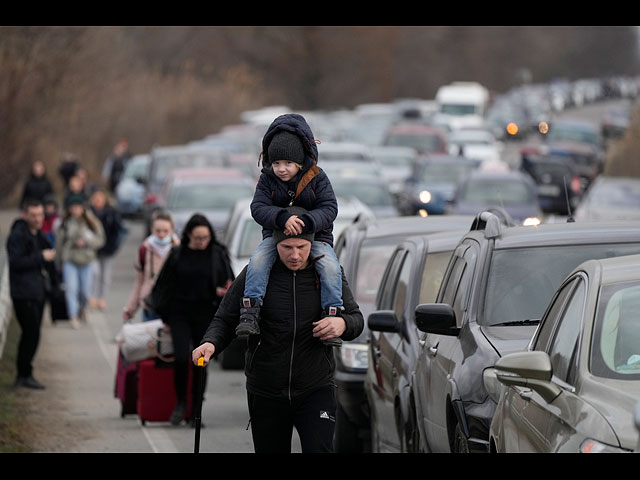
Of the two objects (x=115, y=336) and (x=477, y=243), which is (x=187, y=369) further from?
(x=115, y=336)

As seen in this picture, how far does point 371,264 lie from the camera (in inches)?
536

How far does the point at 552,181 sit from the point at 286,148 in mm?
33666

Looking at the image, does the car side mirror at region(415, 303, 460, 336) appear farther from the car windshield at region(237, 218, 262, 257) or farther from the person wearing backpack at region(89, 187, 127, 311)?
the person wearing backpack at region(89, 187, 127, 311)

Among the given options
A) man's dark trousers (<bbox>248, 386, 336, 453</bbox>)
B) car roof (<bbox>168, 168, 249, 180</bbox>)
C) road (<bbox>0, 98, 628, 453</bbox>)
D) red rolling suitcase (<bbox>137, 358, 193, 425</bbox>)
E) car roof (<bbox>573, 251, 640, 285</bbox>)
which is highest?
car roof (<bbox>168, 168, 249, 180</bbox>)

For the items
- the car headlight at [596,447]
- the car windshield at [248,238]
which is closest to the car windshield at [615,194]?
the car windshield at [248,238]

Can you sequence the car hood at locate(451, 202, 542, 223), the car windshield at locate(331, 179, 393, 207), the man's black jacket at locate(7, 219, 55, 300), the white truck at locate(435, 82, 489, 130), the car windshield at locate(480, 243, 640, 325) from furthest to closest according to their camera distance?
the white truck at locate(435, 82, 489, 130) < the car hood at locate(451, 202, 542, 223) < the car windshield at locate(331, 179, 393, 207) < the man's black jacket at locate(7, 219, 55, 300) < the car windshield at locate(480, 243, 640, 325)

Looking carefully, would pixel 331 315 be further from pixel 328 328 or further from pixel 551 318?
pixel 551 318

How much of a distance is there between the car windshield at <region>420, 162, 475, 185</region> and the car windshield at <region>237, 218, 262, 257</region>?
17178 mm

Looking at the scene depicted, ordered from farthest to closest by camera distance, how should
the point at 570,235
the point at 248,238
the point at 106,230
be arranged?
the point at 106,230
the point at 248,238
the point at 570,235

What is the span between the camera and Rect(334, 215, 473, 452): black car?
467 inches

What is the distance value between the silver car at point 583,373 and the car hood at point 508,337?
1.06m

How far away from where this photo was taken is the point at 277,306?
286 inches

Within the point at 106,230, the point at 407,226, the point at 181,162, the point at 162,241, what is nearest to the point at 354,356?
the point at 407,226

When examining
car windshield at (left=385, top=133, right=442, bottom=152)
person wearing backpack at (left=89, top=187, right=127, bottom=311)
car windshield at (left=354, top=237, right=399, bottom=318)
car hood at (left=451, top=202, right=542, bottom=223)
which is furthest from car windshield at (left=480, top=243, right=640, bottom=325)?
car windshield at (left=385, top=133, right=442, bottom=152)
